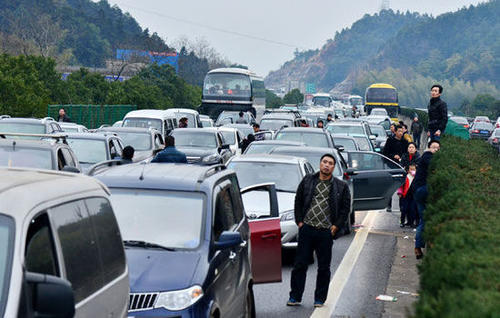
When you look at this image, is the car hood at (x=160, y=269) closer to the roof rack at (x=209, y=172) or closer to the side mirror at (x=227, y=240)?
the side mirror at (x=227, y=240)

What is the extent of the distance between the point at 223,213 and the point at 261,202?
552 cm

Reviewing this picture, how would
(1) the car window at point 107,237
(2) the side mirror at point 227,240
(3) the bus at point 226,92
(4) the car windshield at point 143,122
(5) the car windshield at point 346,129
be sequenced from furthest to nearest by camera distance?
(3) the bus at point 226,92, (5) the car windshield at point 346,129, (4) the car windshield at point 143,122, (2) the side mirror at point 227,240, (1) the car window at point 107,237

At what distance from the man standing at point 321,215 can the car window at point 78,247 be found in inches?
211

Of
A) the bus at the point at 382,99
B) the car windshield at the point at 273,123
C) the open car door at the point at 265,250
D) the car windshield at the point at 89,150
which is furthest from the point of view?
the bus at the point at 382,99

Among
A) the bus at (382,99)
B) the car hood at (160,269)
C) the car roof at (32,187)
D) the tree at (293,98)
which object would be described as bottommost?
the tree at (293,98)

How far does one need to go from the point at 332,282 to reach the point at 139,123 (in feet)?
58.4

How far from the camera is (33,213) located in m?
4.51

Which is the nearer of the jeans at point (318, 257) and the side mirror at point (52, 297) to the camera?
the side mirror at point (52, 297)

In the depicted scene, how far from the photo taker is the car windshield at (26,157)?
12600 mm

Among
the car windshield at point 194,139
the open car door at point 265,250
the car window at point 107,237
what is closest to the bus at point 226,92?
the car windshield at point 194,139

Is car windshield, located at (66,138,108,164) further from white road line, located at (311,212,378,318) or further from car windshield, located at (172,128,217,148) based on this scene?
car windshield, located at (172,128,217,148)

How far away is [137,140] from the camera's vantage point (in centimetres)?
2330

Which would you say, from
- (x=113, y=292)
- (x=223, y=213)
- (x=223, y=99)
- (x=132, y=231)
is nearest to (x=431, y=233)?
(x=223, y=213)

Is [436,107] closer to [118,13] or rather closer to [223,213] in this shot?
[223,213]
